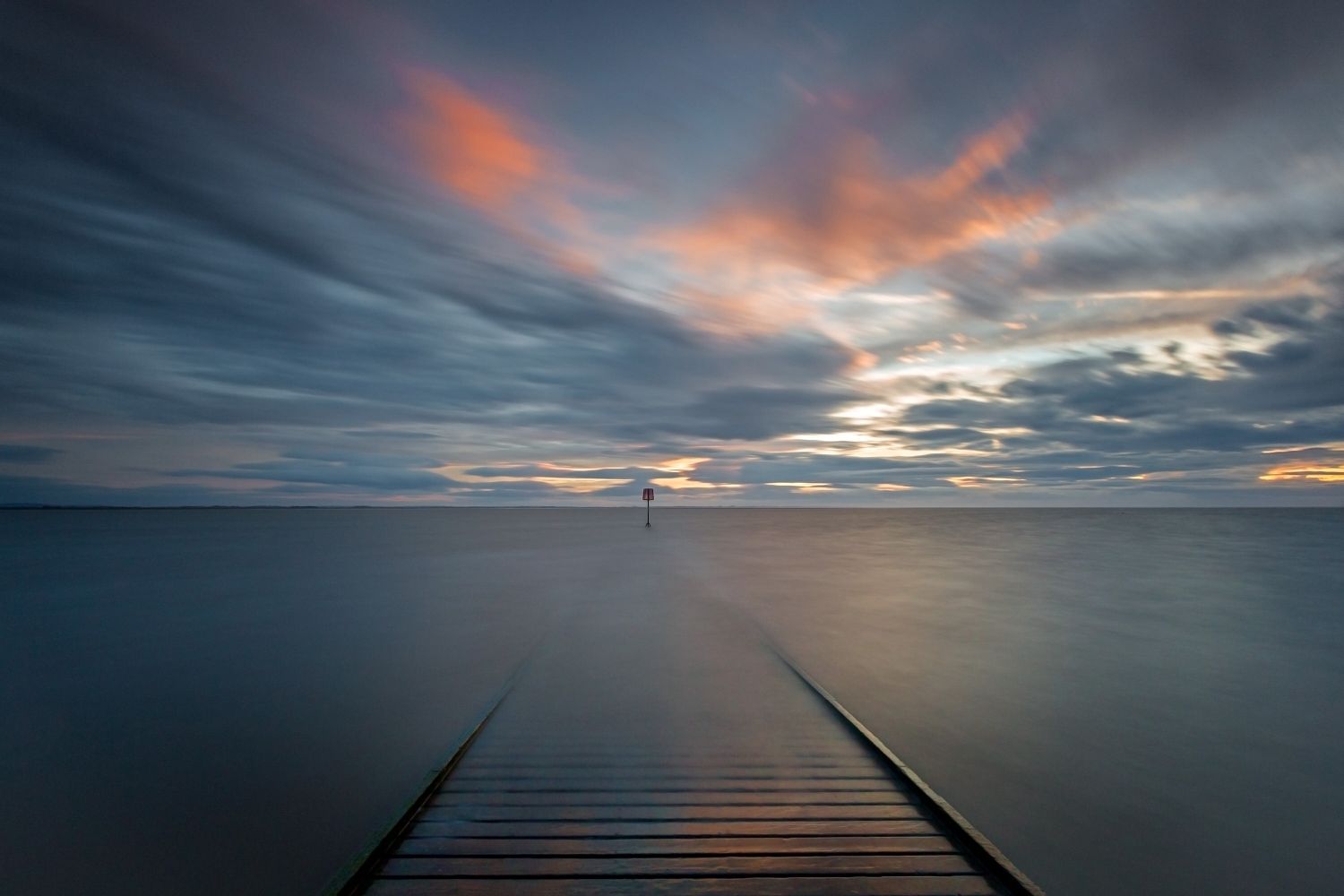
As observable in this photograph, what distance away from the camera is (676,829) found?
524 centimetres

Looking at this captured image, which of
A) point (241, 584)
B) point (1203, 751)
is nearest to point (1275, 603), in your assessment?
point (1203, 751)

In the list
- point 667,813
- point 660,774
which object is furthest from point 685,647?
point 667,813

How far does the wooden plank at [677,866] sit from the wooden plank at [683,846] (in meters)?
0.06

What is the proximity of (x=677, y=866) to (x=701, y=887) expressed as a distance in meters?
0.28

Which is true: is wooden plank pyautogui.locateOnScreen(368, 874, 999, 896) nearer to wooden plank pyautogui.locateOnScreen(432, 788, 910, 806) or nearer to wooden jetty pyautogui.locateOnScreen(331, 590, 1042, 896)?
wooden jetty pyautogui.locateOnScreen(331, 590, 1042, 896)

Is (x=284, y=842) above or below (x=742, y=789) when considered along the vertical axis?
below

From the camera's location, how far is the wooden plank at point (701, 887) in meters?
4.42

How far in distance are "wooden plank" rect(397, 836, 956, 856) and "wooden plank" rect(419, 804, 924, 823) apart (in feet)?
1.12

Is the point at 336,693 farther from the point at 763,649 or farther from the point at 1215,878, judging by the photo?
the point at 1215,878

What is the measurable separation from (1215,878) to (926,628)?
1127cm

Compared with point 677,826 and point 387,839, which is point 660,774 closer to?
point 677,826

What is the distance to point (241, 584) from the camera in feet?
89.2

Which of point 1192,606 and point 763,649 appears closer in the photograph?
point 763,649

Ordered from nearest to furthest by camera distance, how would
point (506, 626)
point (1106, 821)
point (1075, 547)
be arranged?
point (1106, 821) < point (506, 626) < point (1075, 547)
